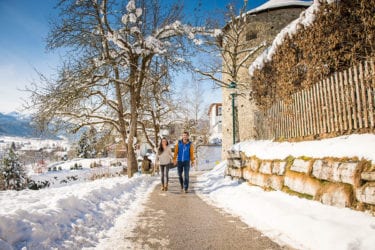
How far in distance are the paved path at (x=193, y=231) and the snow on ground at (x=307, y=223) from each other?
27 cm

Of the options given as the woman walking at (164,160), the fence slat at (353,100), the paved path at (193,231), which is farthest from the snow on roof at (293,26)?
the paved path at (193,231)

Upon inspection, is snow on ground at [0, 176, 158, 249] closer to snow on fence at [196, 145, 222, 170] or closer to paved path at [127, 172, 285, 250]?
paved path at [127, 172, 285, 250]

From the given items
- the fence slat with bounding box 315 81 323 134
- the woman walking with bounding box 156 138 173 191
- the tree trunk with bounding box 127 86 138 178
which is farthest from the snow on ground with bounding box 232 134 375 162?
the tree trunk with bounding box 127 86 138 178

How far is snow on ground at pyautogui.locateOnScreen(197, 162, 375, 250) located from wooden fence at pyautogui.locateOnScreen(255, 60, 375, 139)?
158 cm

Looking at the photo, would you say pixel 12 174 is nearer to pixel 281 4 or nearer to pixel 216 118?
pixel 281 4

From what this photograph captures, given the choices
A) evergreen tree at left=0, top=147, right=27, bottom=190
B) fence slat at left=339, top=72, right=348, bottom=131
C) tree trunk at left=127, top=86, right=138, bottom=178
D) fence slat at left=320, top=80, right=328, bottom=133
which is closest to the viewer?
fence slat at left=339, top=72, right=348, bottom=131

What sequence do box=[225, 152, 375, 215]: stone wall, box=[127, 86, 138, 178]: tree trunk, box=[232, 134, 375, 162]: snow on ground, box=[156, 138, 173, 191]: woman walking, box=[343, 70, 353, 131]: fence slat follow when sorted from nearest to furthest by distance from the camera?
box=[225, 152, 375, 215]: stone wall → box=[232, 134, 375, 162]: snow on ground → box=[343, 70, 353, 131]: fence slat → box=[156, 138, 173, 191]: woman walking → box=[127, 86, 138, 178]: tree trunk

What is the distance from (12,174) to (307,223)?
21269 mm

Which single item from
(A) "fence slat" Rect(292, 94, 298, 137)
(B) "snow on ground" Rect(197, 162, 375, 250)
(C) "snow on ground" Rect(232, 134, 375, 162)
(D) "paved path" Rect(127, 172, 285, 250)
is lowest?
(D) "paved path" Rect(127, 172, 285, 250)

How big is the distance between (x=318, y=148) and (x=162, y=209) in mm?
3427

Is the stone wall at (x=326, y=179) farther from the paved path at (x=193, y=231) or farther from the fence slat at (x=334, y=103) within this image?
the paved path at (x=193, y=231)

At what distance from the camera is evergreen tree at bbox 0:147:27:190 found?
18.4 metres

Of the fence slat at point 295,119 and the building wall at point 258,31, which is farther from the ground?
the building wall at point 258,31

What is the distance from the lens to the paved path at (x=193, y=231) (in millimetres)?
3223
